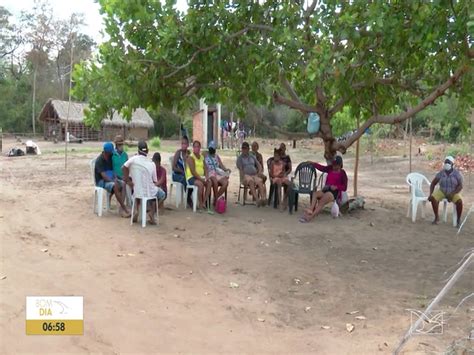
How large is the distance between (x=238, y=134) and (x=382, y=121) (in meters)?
21.8

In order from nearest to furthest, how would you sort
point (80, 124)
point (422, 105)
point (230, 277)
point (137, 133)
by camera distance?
point (230, 277) → point (422, 105) → point (80, 124) → point (137, 133)

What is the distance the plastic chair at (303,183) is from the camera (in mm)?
9266

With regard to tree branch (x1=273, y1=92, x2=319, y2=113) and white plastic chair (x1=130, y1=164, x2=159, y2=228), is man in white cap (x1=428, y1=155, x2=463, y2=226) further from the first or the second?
white plastic chair (x1=130, y1=164, x2=159, y2=228)

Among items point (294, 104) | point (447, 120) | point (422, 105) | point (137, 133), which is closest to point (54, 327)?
point (294, 104)

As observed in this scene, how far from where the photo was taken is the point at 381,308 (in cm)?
490

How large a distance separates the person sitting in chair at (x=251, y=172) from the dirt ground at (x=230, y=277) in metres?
0.30

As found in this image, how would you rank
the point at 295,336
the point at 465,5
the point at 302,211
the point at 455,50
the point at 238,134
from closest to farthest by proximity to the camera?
the point at 295,336 → the point at 465,5 → the point at 455,50 → the point at 302,211 → the point at 238,134

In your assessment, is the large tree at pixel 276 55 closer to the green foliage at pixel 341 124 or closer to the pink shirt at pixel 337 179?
the pink shirt at pixel 337 179

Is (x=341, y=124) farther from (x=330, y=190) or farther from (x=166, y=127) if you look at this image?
(x=166, y=127)

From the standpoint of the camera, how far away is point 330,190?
9008 mm

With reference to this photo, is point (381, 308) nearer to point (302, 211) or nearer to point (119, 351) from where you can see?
point (119, 351)

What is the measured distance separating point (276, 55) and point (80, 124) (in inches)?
1312

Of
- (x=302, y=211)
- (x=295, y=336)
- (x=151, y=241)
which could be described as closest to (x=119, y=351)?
(x=295, y=336)

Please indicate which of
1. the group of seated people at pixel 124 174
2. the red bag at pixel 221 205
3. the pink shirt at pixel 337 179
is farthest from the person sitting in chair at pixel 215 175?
the pink shirt at pixel 337 179
